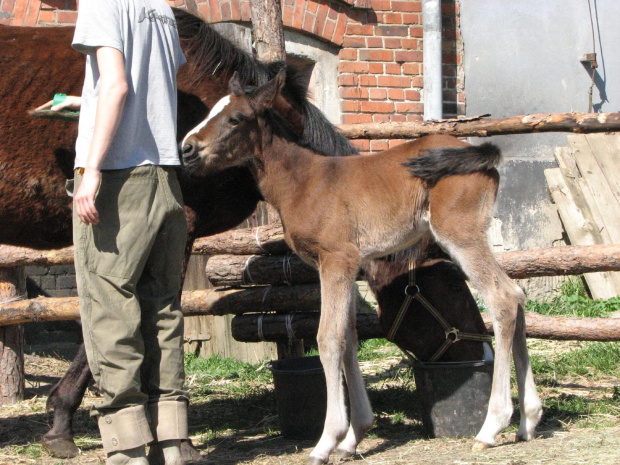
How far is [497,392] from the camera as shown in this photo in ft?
12.1

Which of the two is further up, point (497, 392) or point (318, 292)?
point (318, 292)

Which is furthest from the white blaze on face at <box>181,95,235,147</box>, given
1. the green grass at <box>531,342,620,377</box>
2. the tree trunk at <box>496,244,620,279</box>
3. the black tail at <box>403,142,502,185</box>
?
the green grass at <box>531,342,620,377</box>

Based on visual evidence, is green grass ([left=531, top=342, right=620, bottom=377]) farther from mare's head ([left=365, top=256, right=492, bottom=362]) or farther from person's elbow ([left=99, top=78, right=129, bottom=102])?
person's elbow ([left=99, top=78, right=129, bottom=102])

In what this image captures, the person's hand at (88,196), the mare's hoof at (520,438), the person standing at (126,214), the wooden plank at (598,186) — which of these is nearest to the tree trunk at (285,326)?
the mare's hoof at (520,438)

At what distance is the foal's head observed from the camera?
13.0 ft

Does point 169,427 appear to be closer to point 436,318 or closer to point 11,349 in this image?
point 436,318

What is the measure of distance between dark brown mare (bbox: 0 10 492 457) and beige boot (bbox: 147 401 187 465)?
3.58ft

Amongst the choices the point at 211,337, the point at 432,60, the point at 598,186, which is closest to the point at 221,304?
the point at 211,337

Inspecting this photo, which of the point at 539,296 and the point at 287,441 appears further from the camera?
the point at 539,296

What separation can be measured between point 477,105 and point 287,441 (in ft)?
16.9

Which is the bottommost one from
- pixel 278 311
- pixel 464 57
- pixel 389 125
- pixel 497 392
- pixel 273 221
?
pixel 497 392

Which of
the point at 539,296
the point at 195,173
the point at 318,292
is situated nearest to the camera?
the point at 195,173

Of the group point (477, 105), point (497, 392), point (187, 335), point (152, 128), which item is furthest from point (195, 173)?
point (477, 105)

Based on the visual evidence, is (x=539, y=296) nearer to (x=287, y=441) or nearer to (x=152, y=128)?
(x=287, y=441)
